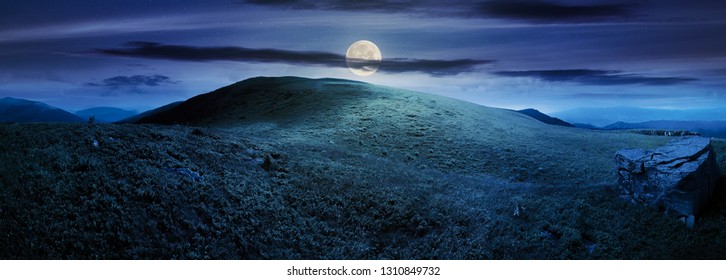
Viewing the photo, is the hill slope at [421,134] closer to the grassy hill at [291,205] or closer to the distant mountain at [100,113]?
the grassy hill at [291,205]

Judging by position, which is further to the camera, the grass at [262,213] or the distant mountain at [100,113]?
the distant mountain at [100,113]

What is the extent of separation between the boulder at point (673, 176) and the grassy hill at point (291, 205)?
0.43 meters

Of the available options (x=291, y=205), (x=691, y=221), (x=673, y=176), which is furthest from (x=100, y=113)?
(x=691, y=221)

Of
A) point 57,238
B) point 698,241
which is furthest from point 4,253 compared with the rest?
point 698,241

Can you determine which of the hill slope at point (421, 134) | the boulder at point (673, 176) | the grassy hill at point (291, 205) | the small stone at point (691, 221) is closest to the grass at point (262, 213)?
the grassy hill at point (291, 205)

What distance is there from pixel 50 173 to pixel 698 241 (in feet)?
53.2

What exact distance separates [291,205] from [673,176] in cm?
1158

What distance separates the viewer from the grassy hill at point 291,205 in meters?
6.84

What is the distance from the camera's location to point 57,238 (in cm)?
612

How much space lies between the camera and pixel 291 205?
1023 cm

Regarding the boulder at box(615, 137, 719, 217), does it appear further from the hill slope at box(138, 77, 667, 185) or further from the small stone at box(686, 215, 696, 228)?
the hill slope at box(138, 77, 667, 185)

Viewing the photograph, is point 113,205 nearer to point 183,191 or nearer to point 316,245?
point 183,191

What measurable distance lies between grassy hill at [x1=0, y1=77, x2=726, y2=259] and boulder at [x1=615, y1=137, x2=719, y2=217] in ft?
1.41

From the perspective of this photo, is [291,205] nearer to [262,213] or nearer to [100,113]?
[262,213]
